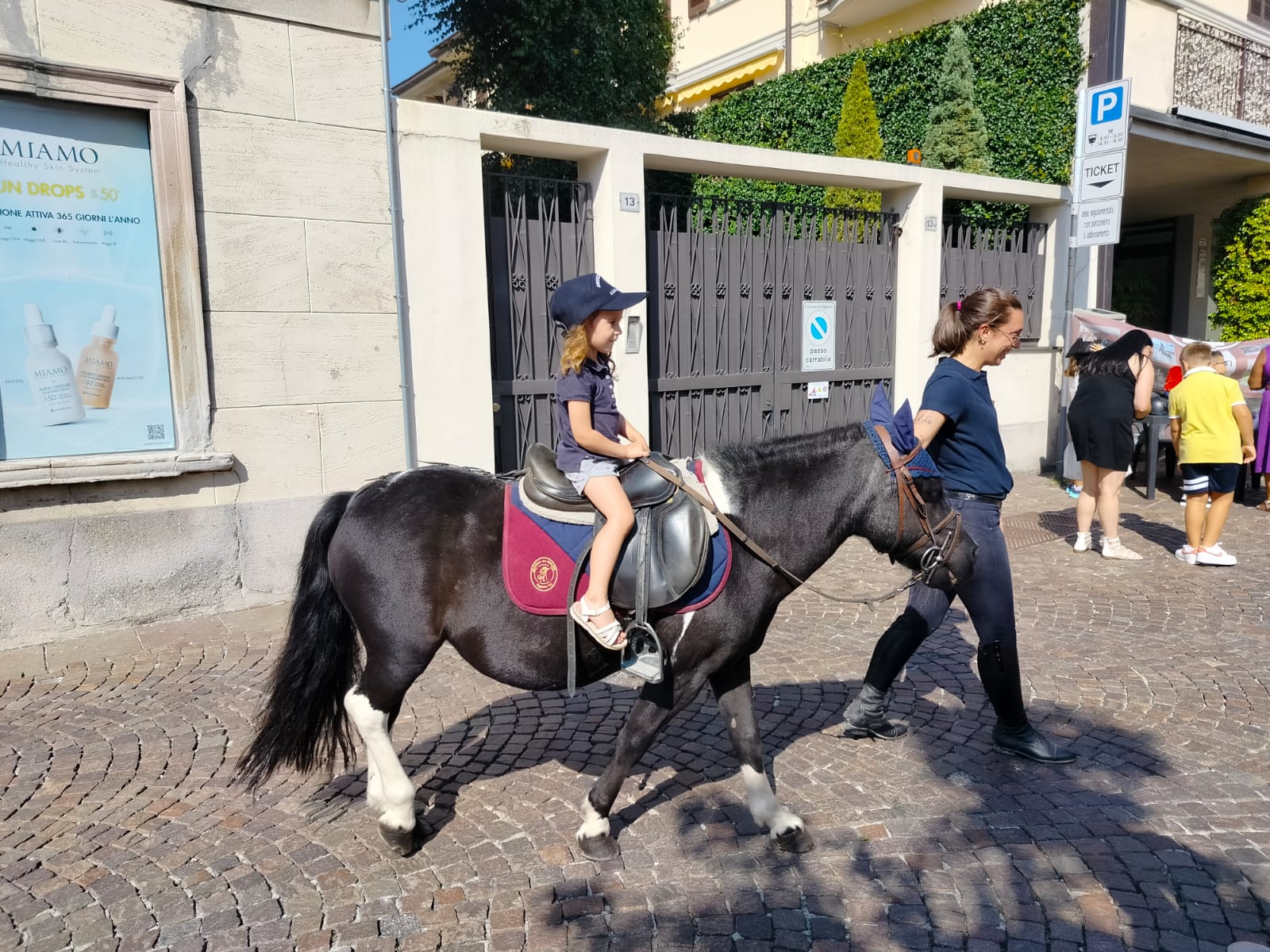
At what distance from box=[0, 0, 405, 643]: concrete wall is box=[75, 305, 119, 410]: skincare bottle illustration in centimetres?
56

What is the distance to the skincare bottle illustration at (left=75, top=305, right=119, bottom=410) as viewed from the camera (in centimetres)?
541

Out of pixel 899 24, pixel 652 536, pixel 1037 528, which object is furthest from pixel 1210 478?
pixel 899 24

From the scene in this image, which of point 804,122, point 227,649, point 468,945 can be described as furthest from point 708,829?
point 804,122

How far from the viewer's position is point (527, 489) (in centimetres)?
304

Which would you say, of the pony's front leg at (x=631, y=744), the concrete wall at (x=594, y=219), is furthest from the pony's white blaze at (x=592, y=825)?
the concrete wall at (x=594, y=219)

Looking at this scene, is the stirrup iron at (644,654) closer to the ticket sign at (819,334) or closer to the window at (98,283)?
the window at (98,283)

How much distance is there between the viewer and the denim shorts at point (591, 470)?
9.53 ft

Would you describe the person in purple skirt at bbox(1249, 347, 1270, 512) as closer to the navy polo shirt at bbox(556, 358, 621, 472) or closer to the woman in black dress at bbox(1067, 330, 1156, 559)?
the woman in black dress at bbox(1067, 330, 1156, 559)

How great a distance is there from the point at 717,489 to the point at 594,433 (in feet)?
1.60

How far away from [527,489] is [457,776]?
1.47 meters

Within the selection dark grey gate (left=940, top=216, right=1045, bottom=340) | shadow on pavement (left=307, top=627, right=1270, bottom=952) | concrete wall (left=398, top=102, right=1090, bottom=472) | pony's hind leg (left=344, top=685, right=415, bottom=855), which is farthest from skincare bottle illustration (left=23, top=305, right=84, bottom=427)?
dark grey gate (left=940, top=216, right=1045, bottom=340)

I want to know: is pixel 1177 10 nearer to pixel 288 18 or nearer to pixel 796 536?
pixel 288 18

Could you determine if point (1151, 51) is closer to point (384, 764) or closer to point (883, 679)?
point (883, 679)

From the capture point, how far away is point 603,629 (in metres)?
2.79
